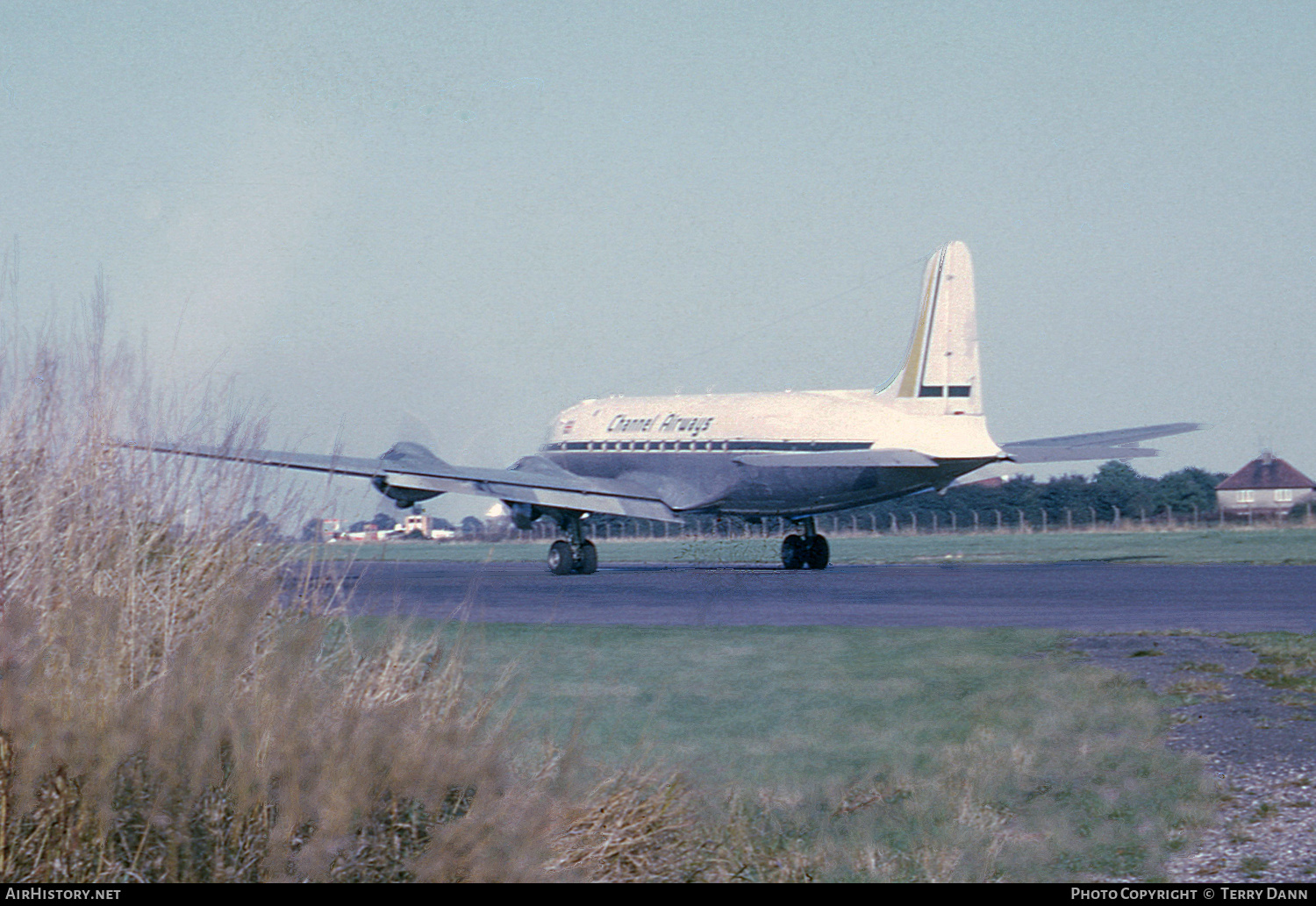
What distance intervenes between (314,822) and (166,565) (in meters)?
2.53

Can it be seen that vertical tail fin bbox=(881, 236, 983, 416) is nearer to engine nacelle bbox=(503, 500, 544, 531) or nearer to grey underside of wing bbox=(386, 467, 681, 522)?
grey underside of wing bbox=(386, 467, 681, 522)

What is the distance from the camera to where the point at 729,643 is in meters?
Answer: 14.9

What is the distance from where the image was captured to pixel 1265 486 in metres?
99.4

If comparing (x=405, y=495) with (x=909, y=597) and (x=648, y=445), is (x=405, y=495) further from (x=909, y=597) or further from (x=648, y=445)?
(x=909, y=597)

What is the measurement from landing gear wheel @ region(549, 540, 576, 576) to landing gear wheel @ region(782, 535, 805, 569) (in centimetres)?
557

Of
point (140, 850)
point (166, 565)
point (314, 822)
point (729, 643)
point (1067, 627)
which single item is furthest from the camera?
point (1067, 627)

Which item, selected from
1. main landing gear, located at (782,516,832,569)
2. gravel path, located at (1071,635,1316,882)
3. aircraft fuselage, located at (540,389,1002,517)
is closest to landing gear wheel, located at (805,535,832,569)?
main landing gear, located at (782,516,832,569)

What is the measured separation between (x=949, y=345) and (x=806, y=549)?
647cm

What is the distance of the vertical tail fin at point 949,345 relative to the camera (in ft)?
101

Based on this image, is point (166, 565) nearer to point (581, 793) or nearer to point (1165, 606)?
point (581, 793)

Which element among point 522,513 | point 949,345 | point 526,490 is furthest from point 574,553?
point 949,345

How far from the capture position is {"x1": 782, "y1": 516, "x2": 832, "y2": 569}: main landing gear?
33.7 metres
